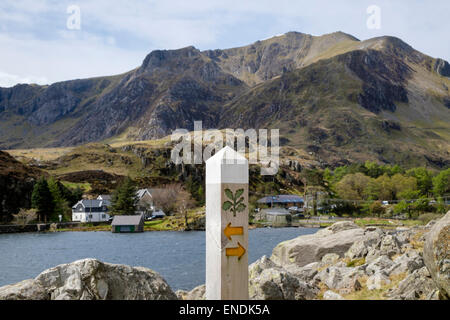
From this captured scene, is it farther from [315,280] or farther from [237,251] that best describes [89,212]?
[237,251]

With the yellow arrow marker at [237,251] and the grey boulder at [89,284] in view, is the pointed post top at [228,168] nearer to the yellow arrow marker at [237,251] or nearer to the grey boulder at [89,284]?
the yellow arrow marker at [237,251]

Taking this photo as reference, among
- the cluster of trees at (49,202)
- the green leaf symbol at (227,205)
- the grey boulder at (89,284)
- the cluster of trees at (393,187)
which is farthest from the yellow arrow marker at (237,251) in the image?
the cluster of trees at (393,187)

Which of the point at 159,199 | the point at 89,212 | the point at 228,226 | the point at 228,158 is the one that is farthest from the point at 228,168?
the point at 159,199

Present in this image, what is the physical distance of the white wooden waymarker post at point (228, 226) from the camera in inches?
383

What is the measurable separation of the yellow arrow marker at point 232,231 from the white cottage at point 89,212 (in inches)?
4507

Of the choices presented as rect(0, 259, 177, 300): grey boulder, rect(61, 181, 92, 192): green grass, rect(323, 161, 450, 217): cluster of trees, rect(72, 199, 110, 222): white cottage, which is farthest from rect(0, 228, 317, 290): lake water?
rect(323, 161, 450, 217): cluster of trees

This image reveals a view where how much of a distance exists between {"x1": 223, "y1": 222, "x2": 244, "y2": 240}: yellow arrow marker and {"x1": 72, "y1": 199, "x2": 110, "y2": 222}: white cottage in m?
114

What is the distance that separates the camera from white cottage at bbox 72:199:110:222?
118812mm

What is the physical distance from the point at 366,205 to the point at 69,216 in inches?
3260

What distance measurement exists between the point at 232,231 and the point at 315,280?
14581 mm

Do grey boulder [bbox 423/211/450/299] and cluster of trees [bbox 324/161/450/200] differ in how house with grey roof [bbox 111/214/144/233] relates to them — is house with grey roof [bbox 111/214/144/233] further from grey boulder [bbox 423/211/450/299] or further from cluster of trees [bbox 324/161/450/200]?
grey boulder [bbox 423/211/450/299]

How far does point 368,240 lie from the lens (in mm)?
30000
